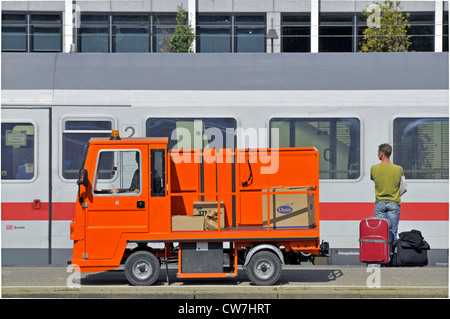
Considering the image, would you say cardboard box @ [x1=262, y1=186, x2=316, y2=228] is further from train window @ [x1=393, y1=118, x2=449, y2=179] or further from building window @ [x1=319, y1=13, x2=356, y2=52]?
building window @ [x1=319, y1=13, x2=356, y2=52]

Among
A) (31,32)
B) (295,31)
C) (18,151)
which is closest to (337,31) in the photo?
(295,31)

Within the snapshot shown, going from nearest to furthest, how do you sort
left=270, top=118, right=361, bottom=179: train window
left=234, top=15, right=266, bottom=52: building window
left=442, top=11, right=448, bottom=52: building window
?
left=270, top=118, right=361, bottom=179: train window
left=234, top=15, right=266, bottom=52: building window
left=442, top=11, right=448, bottom=52: building window

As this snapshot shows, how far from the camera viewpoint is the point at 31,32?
25.9m

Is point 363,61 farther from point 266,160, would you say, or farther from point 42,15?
point 42,15

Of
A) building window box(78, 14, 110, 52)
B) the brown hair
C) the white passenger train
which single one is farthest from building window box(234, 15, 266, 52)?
the brown hair

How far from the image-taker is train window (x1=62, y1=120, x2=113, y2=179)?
12164mm

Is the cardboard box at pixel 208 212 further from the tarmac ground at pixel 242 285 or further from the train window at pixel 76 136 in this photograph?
the train window at pixel 76 136

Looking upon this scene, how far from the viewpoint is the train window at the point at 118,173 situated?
10.2 meters

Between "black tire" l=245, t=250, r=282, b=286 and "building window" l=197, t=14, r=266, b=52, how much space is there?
14880 millimetres

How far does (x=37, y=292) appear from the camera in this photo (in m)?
9.76

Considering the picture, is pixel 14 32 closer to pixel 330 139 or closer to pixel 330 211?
pixel 330 139

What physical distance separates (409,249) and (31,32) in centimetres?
1768
